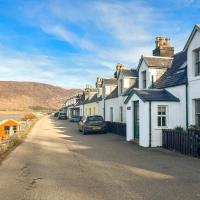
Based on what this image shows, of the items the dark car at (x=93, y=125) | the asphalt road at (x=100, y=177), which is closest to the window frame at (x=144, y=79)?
the dark car at (x=93, y=125)

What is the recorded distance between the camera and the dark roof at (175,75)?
18656 mm

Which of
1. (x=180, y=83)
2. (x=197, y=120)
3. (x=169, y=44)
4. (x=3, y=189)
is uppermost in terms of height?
(x=169, y=44)

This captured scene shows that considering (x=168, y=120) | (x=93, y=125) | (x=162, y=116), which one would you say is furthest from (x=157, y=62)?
(x=93, y=125)

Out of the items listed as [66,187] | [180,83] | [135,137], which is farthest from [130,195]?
[135,137]

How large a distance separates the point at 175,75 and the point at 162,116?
3313 mm

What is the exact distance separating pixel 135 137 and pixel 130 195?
13.1 meters

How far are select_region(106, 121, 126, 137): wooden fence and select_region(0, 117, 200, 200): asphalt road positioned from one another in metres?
10.8

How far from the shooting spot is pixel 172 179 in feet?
30.0

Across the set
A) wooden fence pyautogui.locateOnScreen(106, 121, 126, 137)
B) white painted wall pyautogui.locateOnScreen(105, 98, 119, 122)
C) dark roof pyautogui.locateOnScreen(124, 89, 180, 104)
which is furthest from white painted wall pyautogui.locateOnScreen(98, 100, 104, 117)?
dark roof pyautogui.locateOnScreen(124, 89, 180, 104)

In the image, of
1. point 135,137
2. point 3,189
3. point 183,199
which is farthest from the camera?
point 135,137

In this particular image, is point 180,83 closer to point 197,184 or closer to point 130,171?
point 130,171

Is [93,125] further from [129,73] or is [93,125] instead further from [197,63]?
[197,63]

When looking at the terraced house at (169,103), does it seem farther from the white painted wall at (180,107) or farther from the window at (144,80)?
the window at (144,80)

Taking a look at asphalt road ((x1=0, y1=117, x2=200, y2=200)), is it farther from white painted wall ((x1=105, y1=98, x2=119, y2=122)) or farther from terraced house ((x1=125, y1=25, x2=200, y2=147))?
white painted wall ((x1=105, y1=98, x2=119, y2=122))
